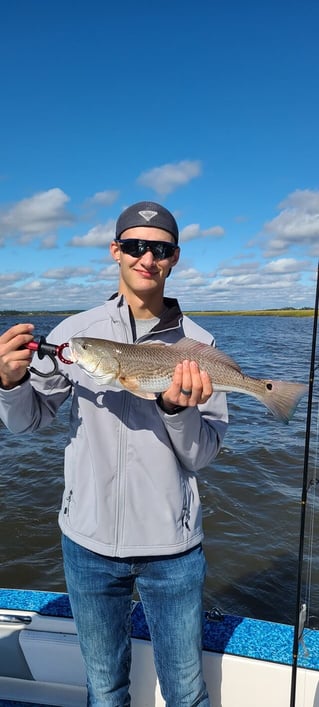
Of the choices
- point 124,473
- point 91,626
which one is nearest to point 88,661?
point 91,626

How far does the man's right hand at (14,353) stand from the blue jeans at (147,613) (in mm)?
1043

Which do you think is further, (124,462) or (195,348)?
(195,348)

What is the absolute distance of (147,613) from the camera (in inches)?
110

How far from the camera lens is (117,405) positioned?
2.84 meters

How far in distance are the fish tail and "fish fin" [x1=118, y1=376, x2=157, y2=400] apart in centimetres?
93

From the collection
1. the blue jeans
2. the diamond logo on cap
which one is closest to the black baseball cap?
the diamond logo on cap

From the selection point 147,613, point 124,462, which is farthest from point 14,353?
point 147,613

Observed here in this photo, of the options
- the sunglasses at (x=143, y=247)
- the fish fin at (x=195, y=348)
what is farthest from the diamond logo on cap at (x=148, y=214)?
the fish fin at (x=195, y=348)

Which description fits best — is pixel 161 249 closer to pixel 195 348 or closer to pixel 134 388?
pixel 195 348

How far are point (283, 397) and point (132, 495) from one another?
1.24 m

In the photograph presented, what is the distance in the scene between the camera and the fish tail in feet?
10.4

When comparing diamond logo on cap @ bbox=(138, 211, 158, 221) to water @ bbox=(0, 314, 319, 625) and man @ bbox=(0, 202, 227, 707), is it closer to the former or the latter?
man @ bbox=(0, 202, 227, 707)

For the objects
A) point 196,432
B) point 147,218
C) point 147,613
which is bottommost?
point 147,613

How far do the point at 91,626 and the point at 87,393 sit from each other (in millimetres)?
1336
